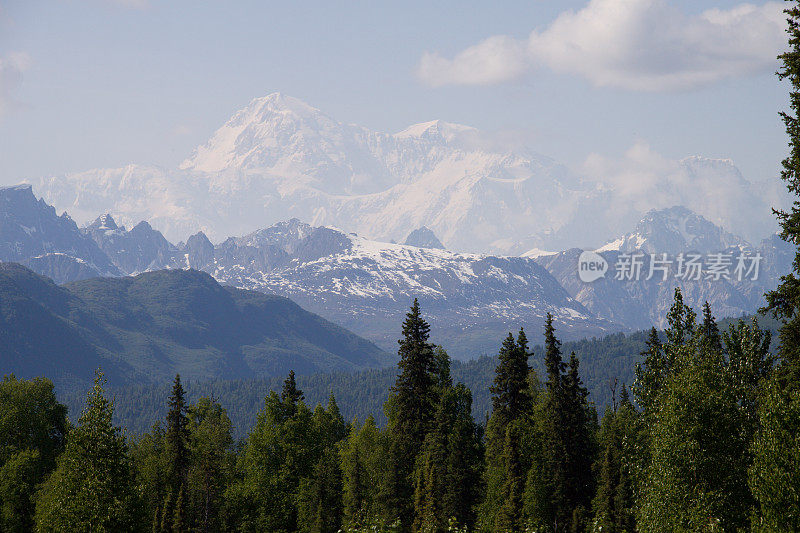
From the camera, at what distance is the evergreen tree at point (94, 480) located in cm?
4772

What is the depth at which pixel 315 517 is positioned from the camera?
81.3 meters

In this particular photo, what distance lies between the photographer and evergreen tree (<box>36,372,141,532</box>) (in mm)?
47719

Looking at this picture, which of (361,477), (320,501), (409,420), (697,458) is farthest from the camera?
(361,477)

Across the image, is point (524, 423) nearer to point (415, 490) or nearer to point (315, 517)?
point (415, 490)

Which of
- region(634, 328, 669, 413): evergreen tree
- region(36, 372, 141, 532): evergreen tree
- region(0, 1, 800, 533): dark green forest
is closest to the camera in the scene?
region(0, 1, 800, 533): dark green forest

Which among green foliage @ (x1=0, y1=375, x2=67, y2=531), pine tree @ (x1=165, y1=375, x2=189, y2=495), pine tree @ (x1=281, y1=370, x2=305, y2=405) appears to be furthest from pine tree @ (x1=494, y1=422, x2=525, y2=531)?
green foliage @ (x1=0, y1=375, x2=67, y2=531)

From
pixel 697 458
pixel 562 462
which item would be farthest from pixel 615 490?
pixel 697 458

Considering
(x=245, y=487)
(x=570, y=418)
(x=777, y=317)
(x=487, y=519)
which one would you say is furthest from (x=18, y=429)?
(x=777, y=317)

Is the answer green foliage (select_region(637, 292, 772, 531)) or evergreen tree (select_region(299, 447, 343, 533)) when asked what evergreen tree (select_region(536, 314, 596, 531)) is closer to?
evergreen tree (select_region(299, 447, 343, 533))

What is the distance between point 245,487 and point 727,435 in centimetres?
5553

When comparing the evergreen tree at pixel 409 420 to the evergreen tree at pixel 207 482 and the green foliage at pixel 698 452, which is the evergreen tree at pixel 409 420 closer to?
the evergreen tree at pixel 207 482

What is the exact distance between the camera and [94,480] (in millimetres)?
48250

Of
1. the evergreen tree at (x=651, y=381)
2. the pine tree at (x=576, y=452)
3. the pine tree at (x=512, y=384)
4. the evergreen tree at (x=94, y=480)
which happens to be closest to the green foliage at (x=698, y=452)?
the evergreen tree at (x=651, y=381)

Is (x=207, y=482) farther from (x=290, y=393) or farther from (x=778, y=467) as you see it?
(x=778, y=467)
